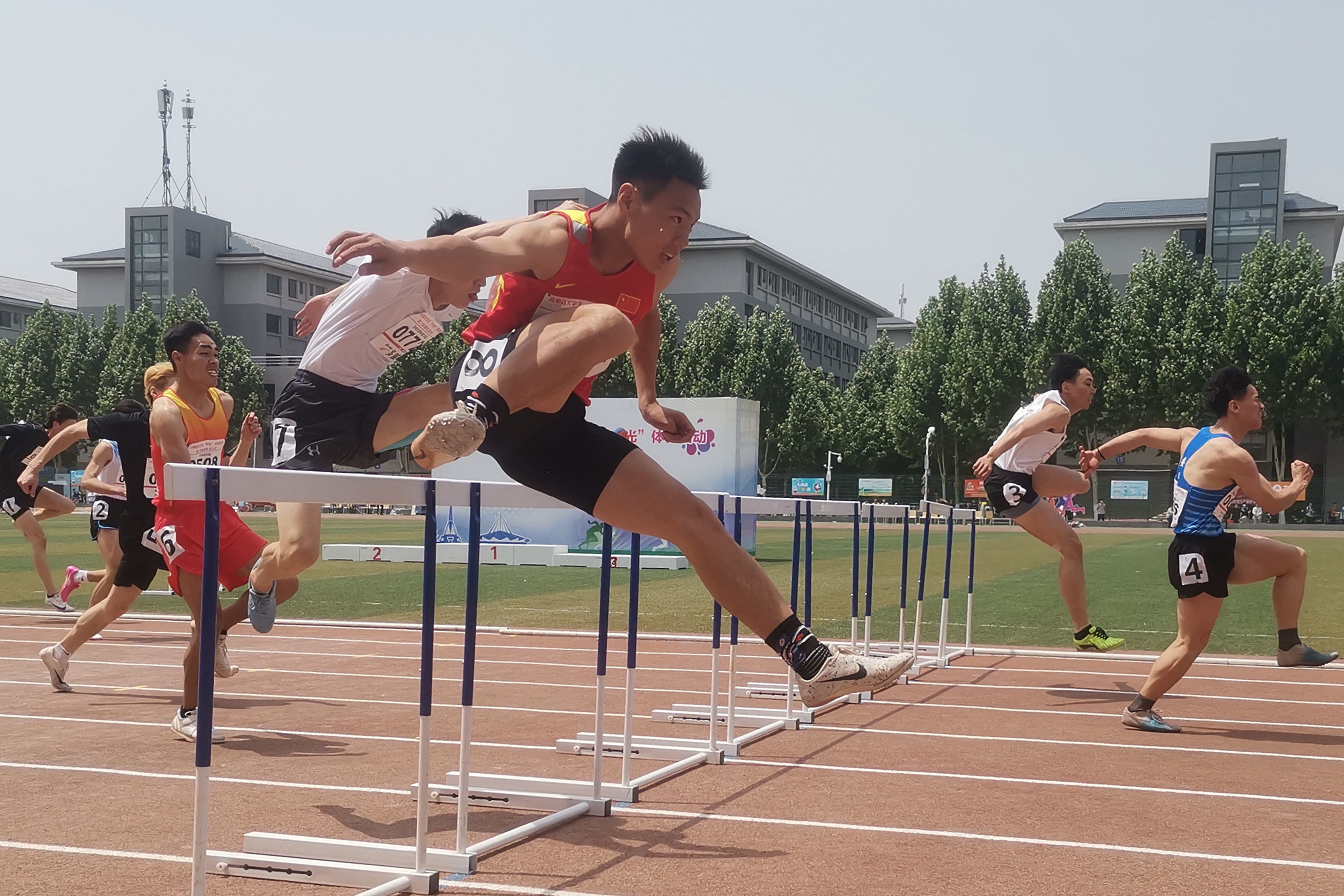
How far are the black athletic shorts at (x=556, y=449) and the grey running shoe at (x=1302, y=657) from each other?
466 cm

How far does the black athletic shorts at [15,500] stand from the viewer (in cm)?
1284

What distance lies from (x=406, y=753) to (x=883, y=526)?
161 ft

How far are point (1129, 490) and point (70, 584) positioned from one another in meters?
56.9

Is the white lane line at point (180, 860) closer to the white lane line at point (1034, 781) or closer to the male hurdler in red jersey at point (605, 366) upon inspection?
the male hurdler in red jersey at point (605, 366)

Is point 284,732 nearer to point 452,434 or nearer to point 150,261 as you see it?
point 452,434

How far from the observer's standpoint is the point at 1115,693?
834 centimetres

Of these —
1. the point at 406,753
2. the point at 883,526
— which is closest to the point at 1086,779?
the point at 406,753

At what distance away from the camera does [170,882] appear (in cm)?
371

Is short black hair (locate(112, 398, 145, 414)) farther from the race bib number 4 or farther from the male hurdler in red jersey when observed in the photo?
the male hurdler in red jersey

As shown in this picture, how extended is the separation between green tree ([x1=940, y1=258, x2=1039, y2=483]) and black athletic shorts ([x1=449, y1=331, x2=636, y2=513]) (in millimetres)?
57321

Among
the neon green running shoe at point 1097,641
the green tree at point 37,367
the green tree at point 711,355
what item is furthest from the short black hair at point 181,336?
the green tree at point 37,367

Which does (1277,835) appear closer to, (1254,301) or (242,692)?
(242,692)

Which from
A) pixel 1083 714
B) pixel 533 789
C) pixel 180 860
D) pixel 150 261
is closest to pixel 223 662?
pixel 533 789

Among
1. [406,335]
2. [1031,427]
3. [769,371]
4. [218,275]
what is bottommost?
[1031,427]
